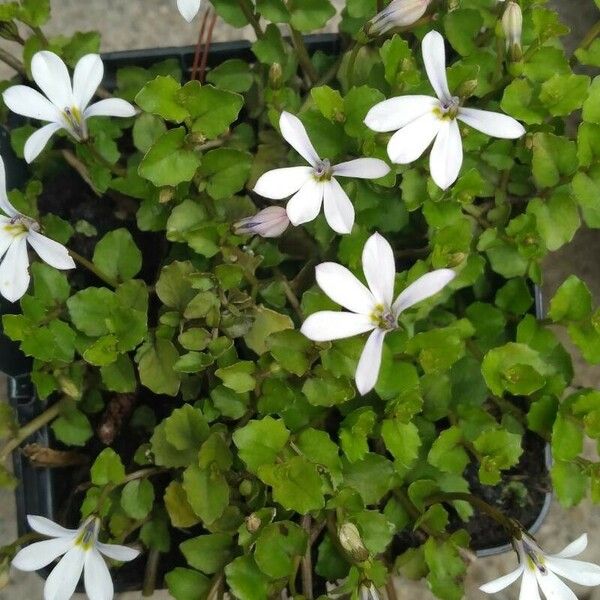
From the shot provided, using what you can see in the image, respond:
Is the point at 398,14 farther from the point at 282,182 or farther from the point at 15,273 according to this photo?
the point at 15,273

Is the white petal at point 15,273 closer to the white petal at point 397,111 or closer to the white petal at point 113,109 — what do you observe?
the white petal at point 113,109

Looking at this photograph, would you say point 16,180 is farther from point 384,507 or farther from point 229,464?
point 384,507

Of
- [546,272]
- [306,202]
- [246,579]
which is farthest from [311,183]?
[546,272]

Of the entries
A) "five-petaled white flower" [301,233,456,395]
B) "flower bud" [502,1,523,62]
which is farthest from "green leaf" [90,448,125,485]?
"flower bud" [502,1,523,62]

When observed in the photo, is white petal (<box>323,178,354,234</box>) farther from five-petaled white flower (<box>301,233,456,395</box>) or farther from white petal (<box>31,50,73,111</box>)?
white petal (<box>31,50,73,111</box>)

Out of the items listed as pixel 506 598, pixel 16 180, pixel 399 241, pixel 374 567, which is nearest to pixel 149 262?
pixel 16 180

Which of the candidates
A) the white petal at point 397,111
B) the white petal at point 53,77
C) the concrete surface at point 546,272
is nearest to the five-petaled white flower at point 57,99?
the white petal at point 53,77
